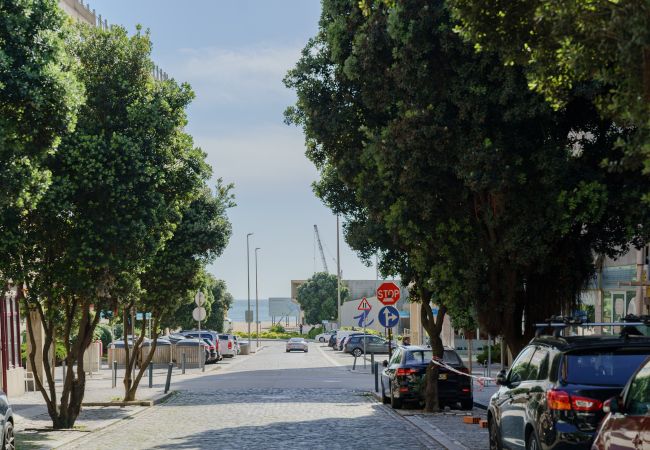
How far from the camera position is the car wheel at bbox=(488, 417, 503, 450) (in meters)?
14.6

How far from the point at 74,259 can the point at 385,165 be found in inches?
237

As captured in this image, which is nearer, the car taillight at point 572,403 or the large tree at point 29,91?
the car taillight at point 572,403

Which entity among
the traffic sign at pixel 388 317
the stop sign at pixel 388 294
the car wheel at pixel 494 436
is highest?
the stop sign at pixel 388 294

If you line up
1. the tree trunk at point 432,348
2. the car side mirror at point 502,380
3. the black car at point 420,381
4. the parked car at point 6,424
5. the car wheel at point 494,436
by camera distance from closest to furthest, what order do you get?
the car side mirror at point 502,380, the car wheel at point 494,436, the parked car at point 6,424, the tree trunk at point 432,348, the black car at point 420,381

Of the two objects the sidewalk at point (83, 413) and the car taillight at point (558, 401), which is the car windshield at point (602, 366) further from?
the sidewalk at point (83, 413)

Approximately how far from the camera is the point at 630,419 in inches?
344

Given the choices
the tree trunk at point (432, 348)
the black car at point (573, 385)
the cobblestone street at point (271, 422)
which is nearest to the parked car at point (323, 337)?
the cobblestone street at point (271, 422)

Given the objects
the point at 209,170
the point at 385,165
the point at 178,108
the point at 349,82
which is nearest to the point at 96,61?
the point at 178,108

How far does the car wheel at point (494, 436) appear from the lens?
48.0ft

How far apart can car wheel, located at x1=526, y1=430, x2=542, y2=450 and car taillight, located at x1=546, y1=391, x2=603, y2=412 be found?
0.66 meters

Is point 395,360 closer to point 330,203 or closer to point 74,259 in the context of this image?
point 330,203

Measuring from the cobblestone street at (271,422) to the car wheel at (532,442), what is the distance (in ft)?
17.3

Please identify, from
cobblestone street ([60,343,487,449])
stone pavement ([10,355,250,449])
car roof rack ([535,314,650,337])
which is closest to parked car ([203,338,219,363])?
stone pavement ([10,355,250,449])

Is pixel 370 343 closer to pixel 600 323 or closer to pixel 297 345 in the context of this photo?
pixel 297 345
